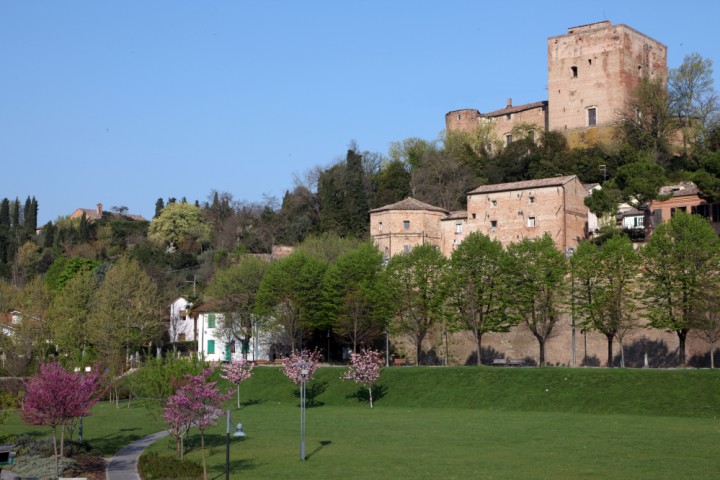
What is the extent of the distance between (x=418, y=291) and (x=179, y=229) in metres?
54.7

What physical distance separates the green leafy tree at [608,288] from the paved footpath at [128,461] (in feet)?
82.7

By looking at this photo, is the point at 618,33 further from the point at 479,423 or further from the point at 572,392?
the point at 479,423

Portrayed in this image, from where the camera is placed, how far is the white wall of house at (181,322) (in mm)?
77375

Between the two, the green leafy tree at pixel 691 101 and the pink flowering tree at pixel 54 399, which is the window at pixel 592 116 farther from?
the pink flowering tree at pixel 54 399

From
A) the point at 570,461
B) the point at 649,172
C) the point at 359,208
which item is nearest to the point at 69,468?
the point at 570,461

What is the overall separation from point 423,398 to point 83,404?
22.7 metres

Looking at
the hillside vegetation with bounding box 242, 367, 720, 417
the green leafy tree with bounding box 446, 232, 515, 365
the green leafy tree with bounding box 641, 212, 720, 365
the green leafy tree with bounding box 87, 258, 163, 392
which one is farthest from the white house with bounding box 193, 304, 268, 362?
the green leafy tree with bounding box 641, 212, 720, 365

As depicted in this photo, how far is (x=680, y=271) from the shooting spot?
49.5 m

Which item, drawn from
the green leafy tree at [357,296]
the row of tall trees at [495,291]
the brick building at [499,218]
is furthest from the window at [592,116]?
the row of tall trees at [495,291]

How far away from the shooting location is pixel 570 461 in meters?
26.5

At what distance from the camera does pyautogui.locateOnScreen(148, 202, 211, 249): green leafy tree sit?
10619 centimetres

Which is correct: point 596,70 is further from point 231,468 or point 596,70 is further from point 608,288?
point 231,468

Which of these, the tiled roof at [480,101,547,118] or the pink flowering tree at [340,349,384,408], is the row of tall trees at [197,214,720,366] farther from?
the tiled roof at [480,101,547,118]

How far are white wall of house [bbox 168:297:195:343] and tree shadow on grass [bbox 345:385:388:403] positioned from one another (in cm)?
2994
